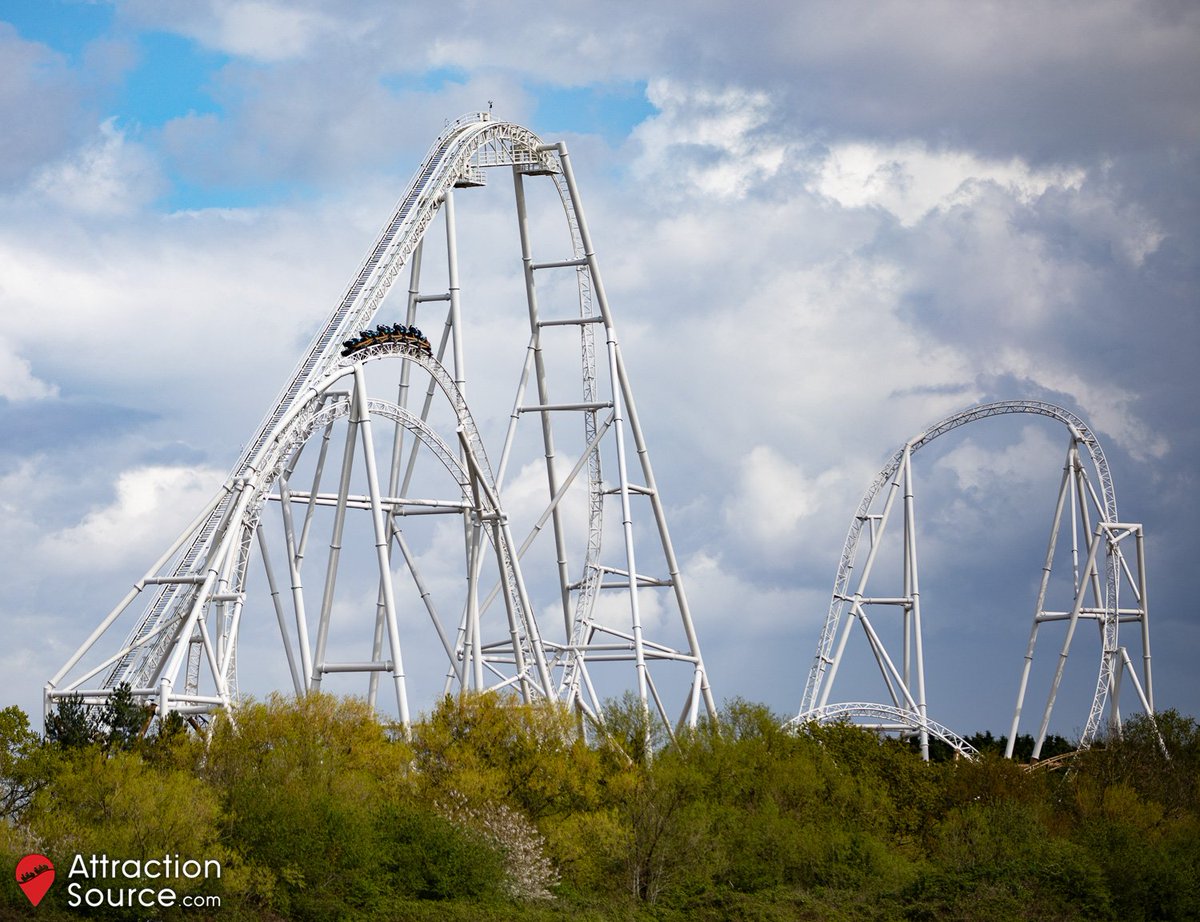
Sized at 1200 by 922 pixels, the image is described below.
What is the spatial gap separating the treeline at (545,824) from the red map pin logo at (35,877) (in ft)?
0.70

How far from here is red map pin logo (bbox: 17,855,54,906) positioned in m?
25.9

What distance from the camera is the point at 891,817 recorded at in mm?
41031

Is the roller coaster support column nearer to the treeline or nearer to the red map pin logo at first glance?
the treeline

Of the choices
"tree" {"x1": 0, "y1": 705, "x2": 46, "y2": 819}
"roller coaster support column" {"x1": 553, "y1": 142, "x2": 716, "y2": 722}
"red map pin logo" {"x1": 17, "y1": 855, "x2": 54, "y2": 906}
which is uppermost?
"roller coaster support column" {"x1": 553, "y1": 142, "x2": 716, "y2": 722}

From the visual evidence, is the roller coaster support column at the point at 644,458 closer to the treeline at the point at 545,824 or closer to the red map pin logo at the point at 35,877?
the treeline at the point at 545,824

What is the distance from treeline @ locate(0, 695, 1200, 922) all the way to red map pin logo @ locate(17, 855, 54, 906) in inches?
8.4

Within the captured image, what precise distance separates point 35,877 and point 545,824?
1014 cm

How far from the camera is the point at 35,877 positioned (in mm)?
25875

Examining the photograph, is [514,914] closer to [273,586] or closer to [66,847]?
[66,847]

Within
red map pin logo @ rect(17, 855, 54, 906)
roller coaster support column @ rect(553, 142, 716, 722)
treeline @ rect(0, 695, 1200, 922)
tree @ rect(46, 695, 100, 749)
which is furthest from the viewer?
roller coaster support column @ rect(553, 142, 716, 722)

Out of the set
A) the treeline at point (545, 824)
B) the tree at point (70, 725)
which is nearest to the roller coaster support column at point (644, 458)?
the treeline at point (545, 824)

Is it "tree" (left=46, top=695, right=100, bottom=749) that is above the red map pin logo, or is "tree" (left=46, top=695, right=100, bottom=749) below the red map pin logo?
above

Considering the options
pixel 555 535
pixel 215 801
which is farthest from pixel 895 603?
pixel 215 801

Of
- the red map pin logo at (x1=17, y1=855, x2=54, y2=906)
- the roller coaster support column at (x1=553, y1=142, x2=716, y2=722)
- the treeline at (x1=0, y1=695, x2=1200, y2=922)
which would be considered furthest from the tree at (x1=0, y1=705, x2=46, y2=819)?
the roller coaster support column at (x1=553, y1=142, x2=716, y2=722)
